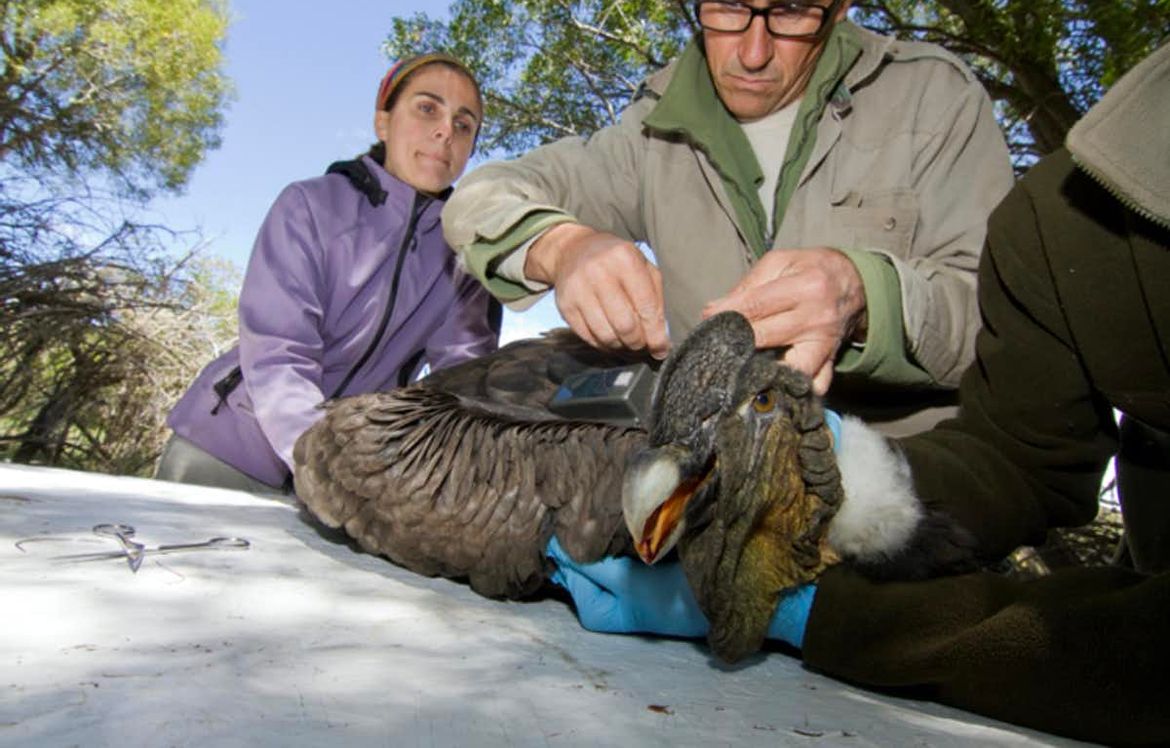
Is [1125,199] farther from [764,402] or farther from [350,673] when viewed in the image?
[350,673]

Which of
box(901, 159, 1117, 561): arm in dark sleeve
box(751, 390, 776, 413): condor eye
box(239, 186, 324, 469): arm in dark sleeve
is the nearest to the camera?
box(751, 390, 776, 413): condor eye

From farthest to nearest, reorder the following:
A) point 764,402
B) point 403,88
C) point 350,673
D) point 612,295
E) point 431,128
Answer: point 403,88
point 431,128
point 612,295
point 764,402
point 350,673

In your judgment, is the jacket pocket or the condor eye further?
the jacket pocket

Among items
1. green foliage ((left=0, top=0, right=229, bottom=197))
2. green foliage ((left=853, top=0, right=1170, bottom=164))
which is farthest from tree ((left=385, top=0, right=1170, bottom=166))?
green foliage ((left=0, top=0, right=229, bottom=197))

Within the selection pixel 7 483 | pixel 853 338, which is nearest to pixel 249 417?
Result: pixel 7 483

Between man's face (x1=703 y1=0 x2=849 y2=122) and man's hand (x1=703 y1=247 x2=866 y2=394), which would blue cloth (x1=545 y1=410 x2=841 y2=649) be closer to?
man's hand (x1=703 y1=247 x2=866 y2=394)

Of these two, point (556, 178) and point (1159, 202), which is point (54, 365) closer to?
point (556, 178)

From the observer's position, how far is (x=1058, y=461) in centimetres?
179

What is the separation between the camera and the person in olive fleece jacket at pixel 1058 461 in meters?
1.18

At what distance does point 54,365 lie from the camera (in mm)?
7398

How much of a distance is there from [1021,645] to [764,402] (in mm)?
501

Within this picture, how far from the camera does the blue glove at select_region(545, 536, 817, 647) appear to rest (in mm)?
1530

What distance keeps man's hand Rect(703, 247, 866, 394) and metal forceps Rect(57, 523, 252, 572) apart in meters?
1.18

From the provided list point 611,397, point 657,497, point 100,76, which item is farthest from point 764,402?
point 100,76
